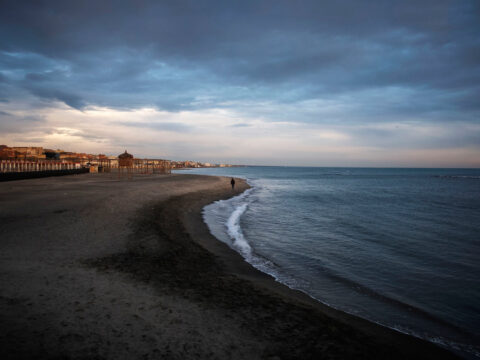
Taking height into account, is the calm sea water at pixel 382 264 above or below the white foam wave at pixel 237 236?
below

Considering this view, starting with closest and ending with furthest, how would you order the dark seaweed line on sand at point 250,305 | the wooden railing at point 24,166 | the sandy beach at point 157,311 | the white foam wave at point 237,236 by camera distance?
the sandy beach at point 157,311, the dark seaweed line on sand at point 250,305, the white foam wave at point 237,236, the wooden railing at point 24,166

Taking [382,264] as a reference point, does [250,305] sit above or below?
above

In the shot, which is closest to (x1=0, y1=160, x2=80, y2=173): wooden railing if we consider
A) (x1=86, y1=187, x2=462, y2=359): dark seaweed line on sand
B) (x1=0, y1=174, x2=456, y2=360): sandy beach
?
(x1=0, y1=174, x2=456, y2=360): sandy beach

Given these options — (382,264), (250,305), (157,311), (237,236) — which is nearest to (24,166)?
(237,236)

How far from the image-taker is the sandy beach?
4.08 m

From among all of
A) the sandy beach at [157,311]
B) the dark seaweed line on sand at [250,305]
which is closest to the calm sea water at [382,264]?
the sandy beach at [157,311]

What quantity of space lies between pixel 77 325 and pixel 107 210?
1139 cm

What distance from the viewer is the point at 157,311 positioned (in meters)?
5.08

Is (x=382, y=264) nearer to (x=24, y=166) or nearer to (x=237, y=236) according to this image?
(x=237, y=236)

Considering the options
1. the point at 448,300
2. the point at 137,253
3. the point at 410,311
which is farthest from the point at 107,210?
the point at 448,300

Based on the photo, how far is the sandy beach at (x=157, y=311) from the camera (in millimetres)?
4082

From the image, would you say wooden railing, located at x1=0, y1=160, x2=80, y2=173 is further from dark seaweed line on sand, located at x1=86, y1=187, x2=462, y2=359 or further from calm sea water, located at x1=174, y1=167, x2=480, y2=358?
dark seaweed line on sand, located at x1=86, y1=187, x2=462, y2=359

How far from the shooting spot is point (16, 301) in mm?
5023

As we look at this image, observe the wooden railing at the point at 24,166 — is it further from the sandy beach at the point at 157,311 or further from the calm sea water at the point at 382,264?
the sandy beach at the point at 157,311
